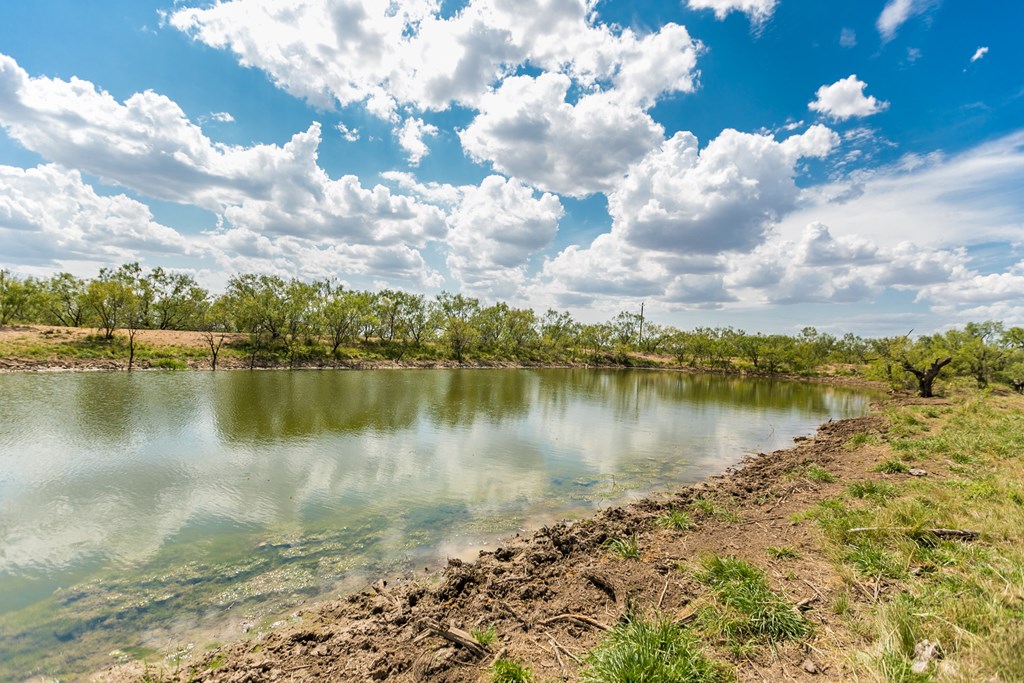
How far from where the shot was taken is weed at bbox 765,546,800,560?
7754mm

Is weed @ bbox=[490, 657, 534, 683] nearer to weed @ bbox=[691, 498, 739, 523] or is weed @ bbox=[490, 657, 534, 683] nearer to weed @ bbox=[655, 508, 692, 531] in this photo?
weed @ bbox=[655, 508, 692, 531]

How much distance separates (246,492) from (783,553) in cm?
1432

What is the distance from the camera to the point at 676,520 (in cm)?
1065

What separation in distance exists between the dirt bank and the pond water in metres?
1.23

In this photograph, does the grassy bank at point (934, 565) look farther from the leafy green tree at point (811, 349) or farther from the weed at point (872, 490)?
the leafy green tree at point (811, 349)

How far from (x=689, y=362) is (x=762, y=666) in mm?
114553

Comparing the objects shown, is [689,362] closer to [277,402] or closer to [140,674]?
[277,402]

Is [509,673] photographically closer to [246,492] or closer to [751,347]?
[246,492]

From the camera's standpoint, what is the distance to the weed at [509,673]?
4.86 metres

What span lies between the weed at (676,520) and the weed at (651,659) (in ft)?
18.4

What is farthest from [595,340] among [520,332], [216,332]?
[216,332]

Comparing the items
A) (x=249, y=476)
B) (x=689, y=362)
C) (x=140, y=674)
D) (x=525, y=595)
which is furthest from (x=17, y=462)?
(x=689, y=362)

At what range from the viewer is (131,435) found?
730 inches

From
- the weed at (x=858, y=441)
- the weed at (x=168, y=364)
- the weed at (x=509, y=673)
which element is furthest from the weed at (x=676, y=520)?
the weed at (x=168, y=364)
